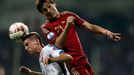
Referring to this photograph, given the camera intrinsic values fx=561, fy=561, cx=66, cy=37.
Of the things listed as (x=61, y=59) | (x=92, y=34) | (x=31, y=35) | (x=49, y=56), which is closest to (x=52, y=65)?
(x=49, y=56)

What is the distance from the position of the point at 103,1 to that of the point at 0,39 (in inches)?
101

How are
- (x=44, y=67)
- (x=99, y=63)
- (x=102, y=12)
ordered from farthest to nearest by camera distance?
(x=102, y=12) < (x=99, y=63) < (x=44, y=67)

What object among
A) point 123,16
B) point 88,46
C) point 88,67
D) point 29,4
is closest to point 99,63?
point 88,46

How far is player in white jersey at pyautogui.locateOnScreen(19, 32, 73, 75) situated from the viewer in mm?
5512

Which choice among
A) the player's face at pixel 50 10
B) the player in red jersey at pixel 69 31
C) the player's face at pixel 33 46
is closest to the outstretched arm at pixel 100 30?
the player in red jersey at pixel 69 31

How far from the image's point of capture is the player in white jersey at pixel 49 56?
5.51 metres

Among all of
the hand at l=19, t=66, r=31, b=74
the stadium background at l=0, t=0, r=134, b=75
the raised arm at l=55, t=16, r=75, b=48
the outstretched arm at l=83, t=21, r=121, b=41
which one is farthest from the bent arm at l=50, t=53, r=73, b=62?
the stadium background at l=0, t=0, r=134, b=75

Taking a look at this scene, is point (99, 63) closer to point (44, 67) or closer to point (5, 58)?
point (5, 58)

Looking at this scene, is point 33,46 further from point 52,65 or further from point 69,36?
point 69,36

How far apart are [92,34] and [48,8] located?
631 centimetres

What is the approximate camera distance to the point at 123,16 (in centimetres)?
1271

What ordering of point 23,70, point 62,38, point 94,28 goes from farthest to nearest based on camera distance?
1. point 23,70
2. point 94,28
3. point 62,38

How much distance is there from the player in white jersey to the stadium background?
5.94 m

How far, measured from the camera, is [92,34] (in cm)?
1230
